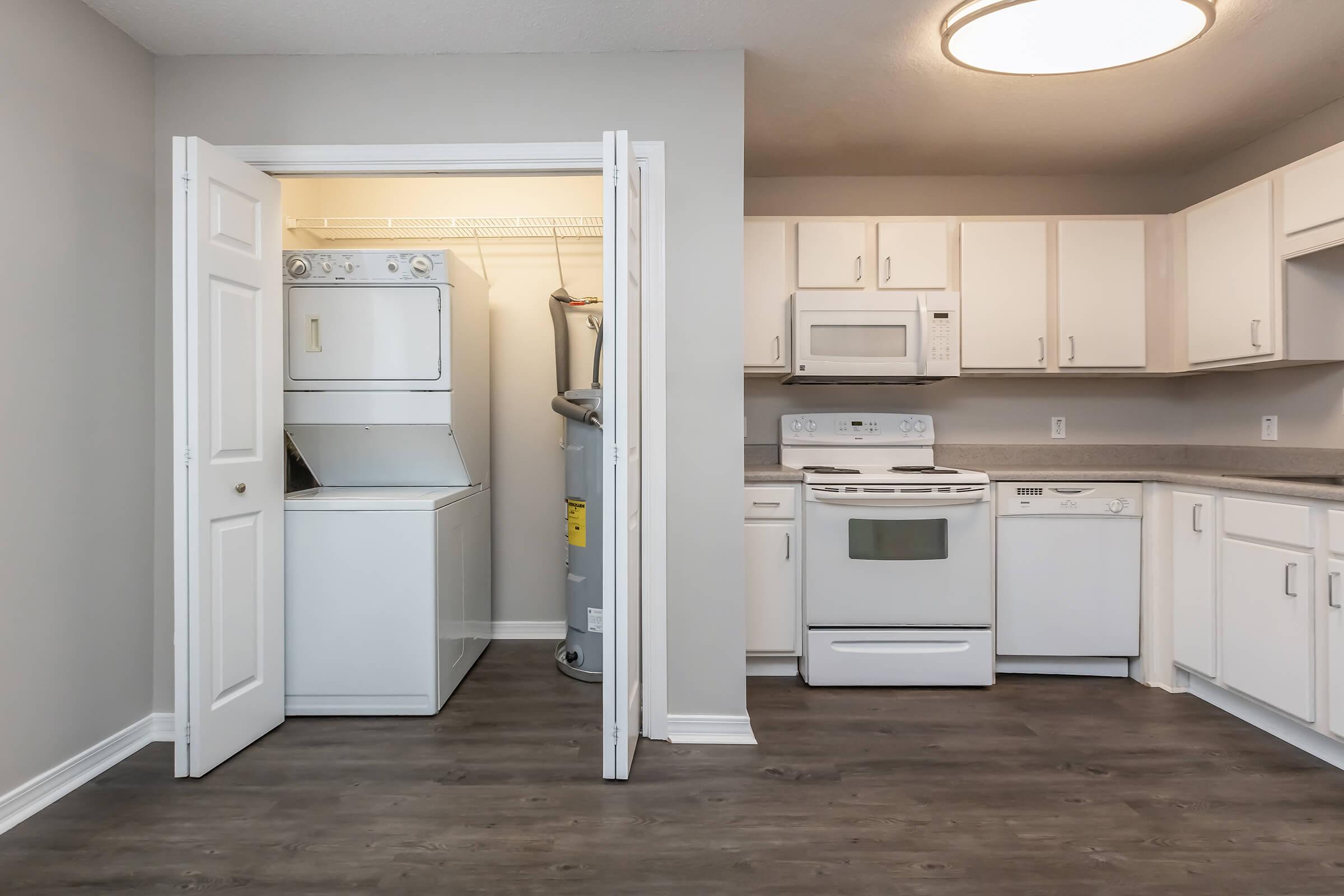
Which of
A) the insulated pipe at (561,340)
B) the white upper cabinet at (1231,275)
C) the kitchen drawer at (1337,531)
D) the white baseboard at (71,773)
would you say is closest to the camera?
the white baseboard at (71,773)

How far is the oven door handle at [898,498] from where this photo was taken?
304 cm

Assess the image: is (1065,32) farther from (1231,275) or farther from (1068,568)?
(1068,568)

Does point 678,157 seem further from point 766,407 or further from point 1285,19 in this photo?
point 1285,19

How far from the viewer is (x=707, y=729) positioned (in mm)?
2529

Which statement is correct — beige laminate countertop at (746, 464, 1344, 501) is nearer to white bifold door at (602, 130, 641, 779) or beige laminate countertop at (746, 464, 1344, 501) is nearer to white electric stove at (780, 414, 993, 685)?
white electric stove at (780, 414, 993, 685)

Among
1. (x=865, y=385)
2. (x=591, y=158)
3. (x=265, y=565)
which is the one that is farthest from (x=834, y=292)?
(x=265, y=565)

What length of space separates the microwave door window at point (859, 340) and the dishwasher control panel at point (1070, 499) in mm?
797

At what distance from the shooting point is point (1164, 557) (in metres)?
3.05

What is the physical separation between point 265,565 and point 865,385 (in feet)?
9.41

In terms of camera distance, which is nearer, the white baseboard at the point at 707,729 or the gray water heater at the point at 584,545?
the white baseboard at the point at 707,729

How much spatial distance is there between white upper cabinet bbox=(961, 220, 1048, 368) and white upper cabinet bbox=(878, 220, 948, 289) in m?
0.11

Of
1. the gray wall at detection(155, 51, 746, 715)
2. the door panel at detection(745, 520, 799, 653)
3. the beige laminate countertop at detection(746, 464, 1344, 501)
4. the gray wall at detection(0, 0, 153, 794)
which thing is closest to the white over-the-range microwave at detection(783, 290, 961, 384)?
the beige laminate countertop at detection(746, 464, 1344, 501)

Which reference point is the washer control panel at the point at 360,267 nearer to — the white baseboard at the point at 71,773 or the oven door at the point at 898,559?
the white baseboard at the point at 71,773

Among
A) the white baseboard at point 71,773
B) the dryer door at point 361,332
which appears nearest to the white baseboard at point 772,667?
the dryer door at point 361,332
